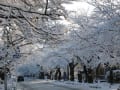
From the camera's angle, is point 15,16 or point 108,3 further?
point 108,3

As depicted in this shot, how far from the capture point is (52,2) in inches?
240

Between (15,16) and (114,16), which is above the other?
(114,16)

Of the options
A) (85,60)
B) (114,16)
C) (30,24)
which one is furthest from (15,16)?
(85,60)

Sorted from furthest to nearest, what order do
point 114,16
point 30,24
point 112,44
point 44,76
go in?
point 44,76 < point 112,44 < point 114,16 < point 30,24

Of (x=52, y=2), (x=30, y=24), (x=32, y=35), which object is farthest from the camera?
(x=32, y=35)

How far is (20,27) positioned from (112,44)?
14.2 metres

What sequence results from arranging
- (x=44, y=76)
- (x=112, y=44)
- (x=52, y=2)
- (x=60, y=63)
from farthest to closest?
1. (x=44, y=76)
2. (x=60, y=63)
3. (x=112, y=44)
4. (x=52, y=2)

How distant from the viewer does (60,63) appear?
71.9 m

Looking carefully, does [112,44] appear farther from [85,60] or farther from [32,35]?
[85,60]

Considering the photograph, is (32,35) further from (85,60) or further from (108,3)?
(85,60)

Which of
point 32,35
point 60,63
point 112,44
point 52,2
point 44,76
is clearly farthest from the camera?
point 44,76

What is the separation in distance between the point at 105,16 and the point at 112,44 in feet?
5.76

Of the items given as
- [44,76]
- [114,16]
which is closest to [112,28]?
[114,16]

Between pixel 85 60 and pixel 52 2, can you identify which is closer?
pixel 52 2
